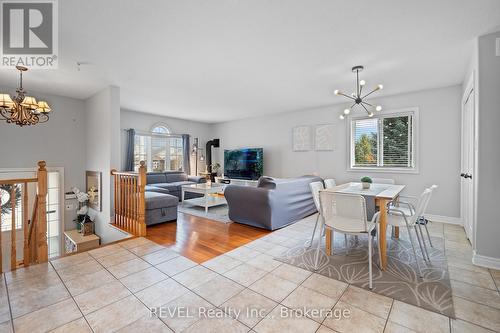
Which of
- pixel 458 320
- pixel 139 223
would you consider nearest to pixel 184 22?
pixel 139 223

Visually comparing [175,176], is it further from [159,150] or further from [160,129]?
[160,129]

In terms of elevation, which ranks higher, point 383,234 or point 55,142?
point 55,142

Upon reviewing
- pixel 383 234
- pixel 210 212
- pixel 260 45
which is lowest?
pixel 210 212

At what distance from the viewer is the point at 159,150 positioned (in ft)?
23.8

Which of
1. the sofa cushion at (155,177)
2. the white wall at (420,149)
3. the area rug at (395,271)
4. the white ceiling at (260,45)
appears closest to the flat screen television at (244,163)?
the white wall at (420,149)

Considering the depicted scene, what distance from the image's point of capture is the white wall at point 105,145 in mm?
4242

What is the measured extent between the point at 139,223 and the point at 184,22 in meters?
2.91

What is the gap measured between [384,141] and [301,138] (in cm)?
197

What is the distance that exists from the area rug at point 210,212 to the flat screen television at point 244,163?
1757 millimetres

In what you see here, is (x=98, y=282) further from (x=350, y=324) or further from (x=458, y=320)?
(x=458, y=320)

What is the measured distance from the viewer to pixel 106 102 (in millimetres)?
4379

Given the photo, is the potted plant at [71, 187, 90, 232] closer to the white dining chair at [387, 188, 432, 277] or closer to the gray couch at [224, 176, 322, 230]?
the gray couch at [224, 176, 322, 230]

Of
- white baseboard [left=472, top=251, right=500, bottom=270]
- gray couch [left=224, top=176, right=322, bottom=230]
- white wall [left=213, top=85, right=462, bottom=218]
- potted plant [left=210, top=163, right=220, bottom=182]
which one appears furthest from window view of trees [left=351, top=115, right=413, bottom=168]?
potted plant [left=210, top=163, right=220, bottom=182]

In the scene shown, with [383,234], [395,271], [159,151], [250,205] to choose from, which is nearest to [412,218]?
[383,234]
